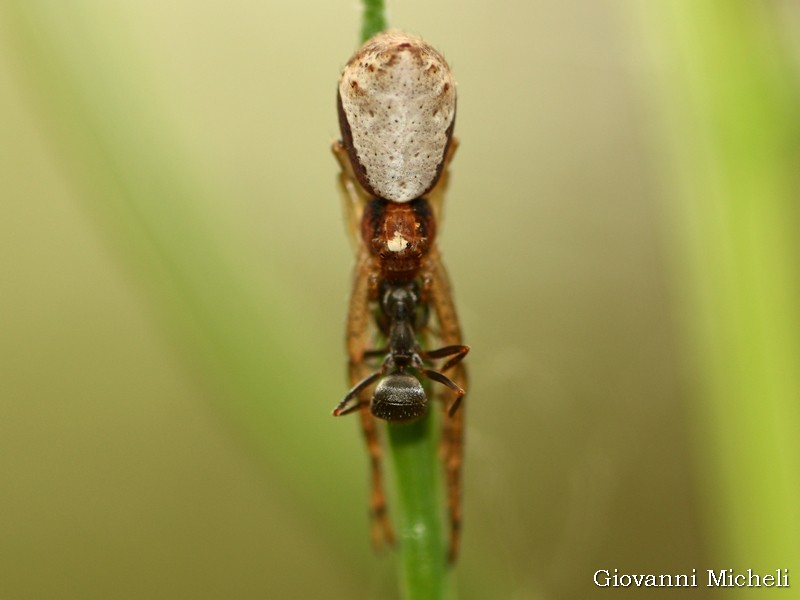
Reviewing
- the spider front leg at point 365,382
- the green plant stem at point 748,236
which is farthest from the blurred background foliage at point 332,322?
the green plant stem at point 748,236

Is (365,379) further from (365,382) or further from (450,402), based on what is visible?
(450,402)

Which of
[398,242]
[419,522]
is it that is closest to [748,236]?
[398,242]

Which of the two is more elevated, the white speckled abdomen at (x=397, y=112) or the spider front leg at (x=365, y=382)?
the white speckled abdomen at (x=397, y=112)

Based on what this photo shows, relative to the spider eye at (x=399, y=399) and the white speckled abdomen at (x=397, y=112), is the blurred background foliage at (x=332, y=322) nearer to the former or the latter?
the spider eye at (x=399, y=399)

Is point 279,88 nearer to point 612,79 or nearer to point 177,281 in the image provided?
point 612,79

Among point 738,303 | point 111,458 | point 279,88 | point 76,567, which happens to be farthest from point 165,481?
point 738,303

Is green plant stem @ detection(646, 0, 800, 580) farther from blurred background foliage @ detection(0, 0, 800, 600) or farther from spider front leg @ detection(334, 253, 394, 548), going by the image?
blurred background foliage @ detection(0, 0, 800, 600)
